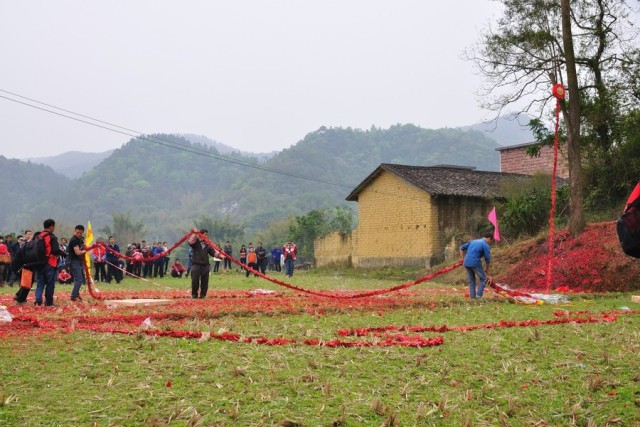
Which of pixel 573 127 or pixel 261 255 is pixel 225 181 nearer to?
pixel 261 255

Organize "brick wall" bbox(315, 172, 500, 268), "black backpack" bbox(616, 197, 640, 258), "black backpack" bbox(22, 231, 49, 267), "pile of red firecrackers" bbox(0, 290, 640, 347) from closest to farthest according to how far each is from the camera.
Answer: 1. "black backpack" bbox(616, 197, 640, 258)
2. "pile of red firecrackers" bbox(0, 290, 640, 347)
3. "black backpack" bbox(22, 231, 49, 267)
4. "brick wall" bbox(315, 172, 500, 268)

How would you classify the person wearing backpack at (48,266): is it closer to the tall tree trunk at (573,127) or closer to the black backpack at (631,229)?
the black backpack at (631,229)

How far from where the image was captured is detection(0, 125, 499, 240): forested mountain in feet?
483

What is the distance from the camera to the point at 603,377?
788 cm

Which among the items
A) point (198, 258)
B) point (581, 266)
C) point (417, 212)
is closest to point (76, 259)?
point (198, 258)

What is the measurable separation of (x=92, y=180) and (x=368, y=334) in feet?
552

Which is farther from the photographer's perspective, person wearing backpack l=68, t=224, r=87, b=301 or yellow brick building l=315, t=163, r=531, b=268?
yellow brick building l=315, t=163, r=531, b=268

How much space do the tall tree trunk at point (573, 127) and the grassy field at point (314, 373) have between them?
15.3m

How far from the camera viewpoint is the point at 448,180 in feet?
148

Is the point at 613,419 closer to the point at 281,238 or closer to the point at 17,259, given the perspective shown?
the point at 17,259

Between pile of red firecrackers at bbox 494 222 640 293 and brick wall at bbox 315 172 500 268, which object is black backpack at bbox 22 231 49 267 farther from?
brick wall at bbox 315 172 500 268

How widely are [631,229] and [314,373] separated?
3.96m

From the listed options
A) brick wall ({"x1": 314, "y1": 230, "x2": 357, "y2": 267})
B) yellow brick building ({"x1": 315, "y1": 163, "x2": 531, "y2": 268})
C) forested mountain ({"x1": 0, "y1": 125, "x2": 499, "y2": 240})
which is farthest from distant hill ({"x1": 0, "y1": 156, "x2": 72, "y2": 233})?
yellow brick building ({"x1": 315, "y1": 163, "x2": 531, "y2": 268})

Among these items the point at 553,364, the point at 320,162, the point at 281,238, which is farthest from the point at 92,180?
the point at 553,364
